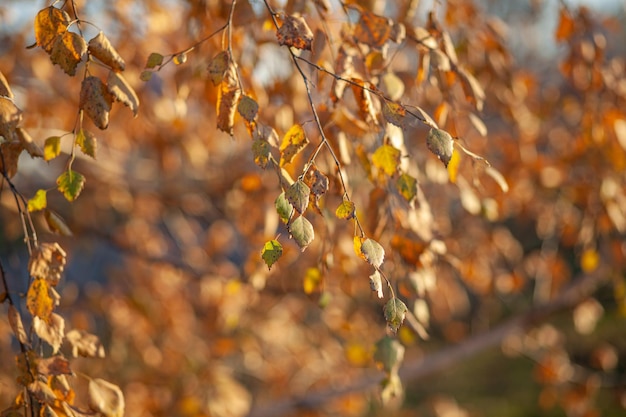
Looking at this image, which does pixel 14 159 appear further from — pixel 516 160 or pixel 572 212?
pixel 572 212

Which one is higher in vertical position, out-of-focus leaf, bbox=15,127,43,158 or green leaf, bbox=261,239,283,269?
out-of-focus leaf, bbox=15,127,43,158

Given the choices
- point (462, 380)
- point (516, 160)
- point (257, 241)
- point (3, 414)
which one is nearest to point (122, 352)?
point (257, 241)

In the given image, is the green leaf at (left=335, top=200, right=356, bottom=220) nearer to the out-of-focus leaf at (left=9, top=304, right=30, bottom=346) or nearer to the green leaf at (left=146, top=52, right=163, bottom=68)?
the green leaf at (left=146, top=52, right=163, bottom=68)

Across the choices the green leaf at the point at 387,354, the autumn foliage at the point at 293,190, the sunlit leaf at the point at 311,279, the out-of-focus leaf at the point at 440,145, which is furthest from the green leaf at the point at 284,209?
the sunlit leaf at the point at 311,279

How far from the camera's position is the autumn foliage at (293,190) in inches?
41.9

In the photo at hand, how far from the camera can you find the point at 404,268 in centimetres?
149

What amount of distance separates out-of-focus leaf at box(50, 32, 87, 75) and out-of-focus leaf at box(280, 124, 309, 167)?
12.6 inches

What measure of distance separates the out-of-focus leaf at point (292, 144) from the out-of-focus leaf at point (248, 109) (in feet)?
0.20

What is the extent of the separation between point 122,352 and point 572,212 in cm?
211

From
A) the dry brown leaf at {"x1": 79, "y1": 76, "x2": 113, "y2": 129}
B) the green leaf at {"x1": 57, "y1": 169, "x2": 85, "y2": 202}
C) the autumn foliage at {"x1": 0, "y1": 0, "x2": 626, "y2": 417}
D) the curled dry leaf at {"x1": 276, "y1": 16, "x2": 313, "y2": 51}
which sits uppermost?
the curled dry leaf at {"x1": 276, "y1": 16, "x2": 313, "y2": 51}

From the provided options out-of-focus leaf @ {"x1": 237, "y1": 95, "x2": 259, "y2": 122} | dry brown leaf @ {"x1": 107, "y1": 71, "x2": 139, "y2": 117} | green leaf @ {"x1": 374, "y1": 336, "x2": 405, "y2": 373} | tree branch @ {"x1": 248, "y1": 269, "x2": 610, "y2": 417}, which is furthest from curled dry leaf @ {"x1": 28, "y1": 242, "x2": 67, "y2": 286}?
tree branch @ {"x1": 248, "y1": 269, "x2": 610, "y2": 417}

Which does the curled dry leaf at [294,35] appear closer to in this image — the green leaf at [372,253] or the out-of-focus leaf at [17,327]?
the green leaf at [372,253]

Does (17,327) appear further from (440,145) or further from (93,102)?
(440,145)

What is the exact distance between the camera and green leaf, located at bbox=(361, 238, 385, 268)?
37.1 inches
